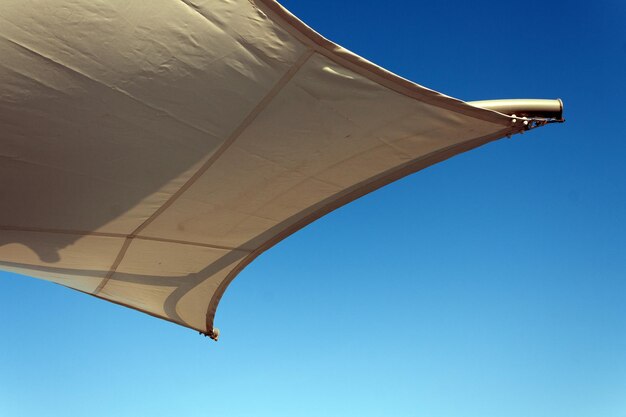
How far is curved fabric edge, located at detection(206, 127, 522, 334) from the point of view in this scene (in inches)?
132

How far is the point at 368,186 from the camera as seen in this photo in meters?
4.01

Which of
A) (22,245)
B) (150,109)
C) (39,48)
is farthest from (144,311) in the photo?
(39,48)

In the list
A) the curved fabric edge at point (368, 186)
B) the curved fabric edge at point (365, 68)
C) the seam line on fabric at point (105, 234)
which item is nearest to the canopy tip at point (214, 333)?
the curved fabric edge at point (368, 186)

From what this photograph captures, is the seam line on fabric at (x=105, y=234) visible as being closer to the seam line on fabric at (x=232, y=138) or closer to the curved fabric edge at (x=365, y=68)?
the seam line on fabric at (x=232, y=138)

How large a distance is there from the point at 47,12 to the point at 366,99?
5.49ft

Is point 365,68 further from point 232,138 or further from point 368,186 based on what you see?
point 368,186

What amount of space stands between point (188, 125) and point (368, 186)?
156 centimetres

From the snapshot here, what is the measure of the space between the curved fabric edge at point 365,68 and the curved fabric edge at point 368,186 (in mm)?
263

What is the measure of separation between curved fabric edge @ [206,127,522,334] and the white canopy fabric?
1 cm

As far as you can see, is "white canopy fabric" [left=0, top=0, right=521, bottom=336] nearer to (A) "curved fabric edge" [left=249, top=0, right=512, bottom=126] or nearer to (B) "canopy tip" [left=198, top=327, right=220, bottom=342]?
(A) "curved fabric edge" [left=249, top=0, right=512, bottom=126]

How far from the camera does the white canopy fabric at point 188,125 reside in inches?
96.1

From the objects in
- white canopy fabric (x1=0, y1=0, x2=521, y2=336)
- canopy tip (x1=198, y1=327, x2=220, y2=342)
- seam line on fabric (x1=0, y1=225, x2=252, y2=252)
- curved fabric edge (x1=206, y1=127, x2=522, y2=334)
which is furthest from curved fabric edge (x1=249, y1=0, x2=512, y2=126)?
canopy tip (x1=198, y1=327, x2=220, y2=342)

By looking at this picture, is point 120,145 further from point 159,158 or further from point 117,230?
point 117,230

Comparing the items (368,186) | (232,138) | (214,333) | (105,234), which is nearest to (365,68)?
(232,138)
